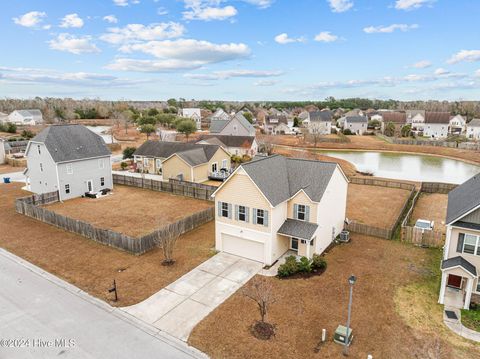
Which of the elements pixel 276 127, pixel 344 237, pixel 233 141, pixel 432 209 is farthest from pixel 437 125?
pixel 344 237

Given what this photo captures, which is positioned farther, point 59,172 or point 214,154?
point 214,154

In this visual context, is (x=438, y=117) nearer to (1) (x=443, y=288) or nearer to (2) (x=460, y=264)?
(2) (x=460, y=264)

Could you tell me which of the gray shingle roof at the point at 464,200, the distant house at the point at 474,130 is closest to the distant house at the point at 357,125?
the distant house at the point at 474,130

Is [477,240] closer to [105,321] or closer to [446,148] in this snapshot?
[105,321]

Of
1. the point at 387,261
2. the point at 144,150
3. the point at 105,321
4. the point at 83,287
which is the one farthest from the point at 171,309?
the point at 144,150

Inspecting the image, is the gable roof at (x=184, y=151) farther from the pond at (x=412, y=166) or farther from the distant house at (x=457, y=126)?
the distant house at (x=457, y=126)
